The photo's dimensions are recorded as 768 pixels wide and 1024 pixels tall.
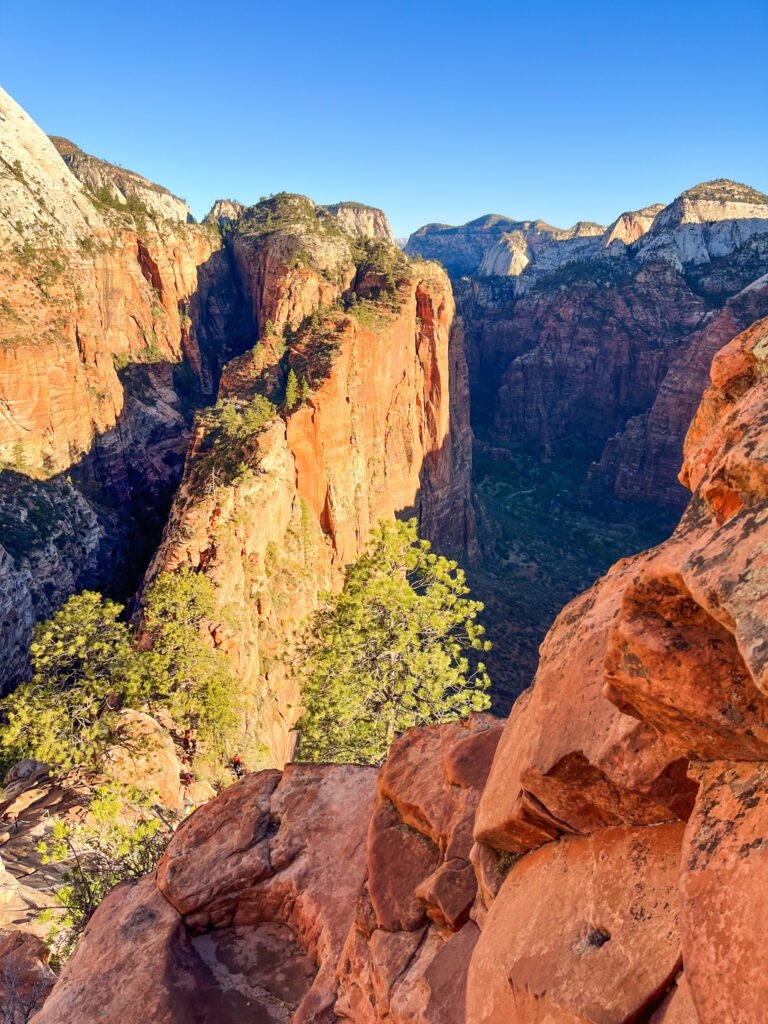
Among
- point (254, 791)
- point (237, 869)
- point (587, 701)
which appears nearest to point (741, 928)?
point (587, 701)

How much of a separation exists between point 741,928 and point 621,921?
185 cm

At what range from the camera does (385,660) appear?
18453 mm

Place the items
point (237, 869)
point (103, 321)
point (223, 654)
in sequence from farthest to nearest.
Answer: point (103, 321), point (223, 654), point (237, 869)

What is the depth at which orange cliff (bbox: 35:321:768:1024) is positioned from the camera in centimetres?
480

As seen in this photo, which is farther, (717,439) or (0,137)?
(0,137)

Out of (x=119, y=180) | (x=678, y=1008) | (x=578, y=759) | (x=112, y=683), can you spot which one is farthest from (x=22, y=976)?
(x=119, y=180)

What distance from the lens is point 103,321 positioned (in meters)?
66.2

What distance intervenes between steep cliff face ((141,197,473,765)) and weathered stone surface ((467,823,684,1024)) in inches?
533

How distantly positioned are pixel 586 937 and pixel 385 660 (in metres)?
12.6

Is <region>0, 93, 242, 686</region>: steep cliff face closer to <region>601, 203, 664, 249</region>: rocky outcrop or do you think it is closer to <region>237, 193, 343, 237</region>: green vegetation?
<region>237, 193, 343, 237</region>: green vegetation

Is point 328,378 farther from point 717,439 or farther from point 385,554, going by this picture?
point 717,439

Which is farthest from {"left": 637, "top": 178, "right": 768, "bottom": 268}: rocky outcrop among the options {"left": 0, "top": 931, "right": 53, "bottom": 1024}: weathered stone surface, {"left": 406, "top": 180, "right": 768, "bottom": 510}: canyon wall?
{"left": 0, "top": 931, "right": 53, "bottom": 1024}: weathered stone surface

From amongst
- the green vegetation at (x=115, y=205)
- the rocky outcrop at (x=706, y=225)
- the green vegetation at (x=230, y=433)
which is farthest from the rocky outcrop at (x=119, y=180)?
the rocky outcrop at (x=706, y=225)

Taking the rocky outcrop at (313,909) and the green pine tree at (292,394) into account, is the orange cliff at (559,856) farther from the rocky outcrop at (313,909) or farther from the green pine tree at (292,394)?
the green pine tree at (292,394)
